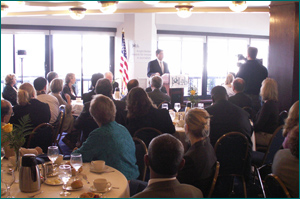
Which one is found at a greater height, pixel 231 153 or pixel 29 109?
pixel 29 109

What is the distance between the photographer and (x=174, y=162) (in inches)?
79.2

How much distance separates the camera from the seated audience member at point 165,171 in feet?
6.26

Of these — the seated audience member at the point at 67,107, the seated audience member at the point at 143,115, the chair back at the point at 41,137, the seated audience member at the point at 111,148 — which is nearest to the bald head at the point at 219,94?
the seated audience member at the point at 143,115

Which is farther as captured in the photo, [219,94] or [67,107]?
[67,107]

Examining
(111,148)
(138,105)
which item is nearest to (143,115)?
(138,105)

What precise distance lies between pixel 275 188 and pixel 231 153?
109 cm

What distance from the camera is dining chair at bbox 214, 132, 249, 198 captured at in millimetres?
3498

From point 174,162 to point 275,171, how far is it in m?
0.87

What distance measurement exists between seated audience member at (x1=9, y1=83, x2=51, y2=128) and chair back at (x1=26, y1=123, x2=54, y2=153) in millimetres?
140

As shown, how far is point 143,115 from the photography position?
4.13m

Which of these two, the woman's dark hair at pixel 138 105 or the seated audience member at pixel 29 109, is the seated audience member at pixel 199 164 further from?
the seated audience member at pixel 29 109

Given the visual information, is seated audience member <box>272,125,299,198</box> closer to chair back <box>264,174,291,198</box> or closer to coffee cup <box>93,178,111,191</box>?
chair back <box>264,174,291,198</box>

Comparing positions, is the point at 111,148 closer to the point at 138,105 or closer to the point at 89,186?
the point at 89,186

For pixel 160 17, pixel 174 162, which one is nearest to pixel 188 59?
pixel 160 17
